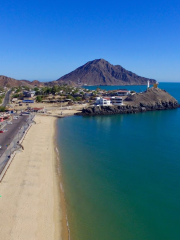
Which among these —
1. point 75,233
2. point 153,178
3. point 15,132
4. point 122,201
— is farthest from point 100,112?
point 75,233

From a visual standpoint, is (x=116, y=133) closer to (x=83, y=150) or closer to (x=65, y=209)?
(x=83, y=150)

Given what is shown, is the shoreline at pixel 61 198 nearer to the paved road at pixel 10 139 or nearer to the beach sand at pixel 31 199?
the beach sand at pixel 31 199

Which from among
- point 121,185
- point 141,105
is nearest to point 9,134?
point 121,185

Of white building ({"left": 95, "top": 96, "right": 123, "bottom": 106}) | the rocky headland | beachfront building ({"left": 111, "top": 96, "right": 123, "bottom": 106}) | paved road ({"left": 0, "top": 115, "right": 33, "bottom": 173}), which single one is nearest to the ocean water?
paved road ({"left": 0, "top": 115, "right": 33, "bottom": 173})

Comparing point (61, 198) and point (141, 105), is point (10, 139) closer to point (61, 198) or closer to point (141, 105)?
point (61, 198)

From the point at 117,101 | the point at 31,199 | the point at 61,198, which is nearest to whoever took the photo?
the point at 31,199
